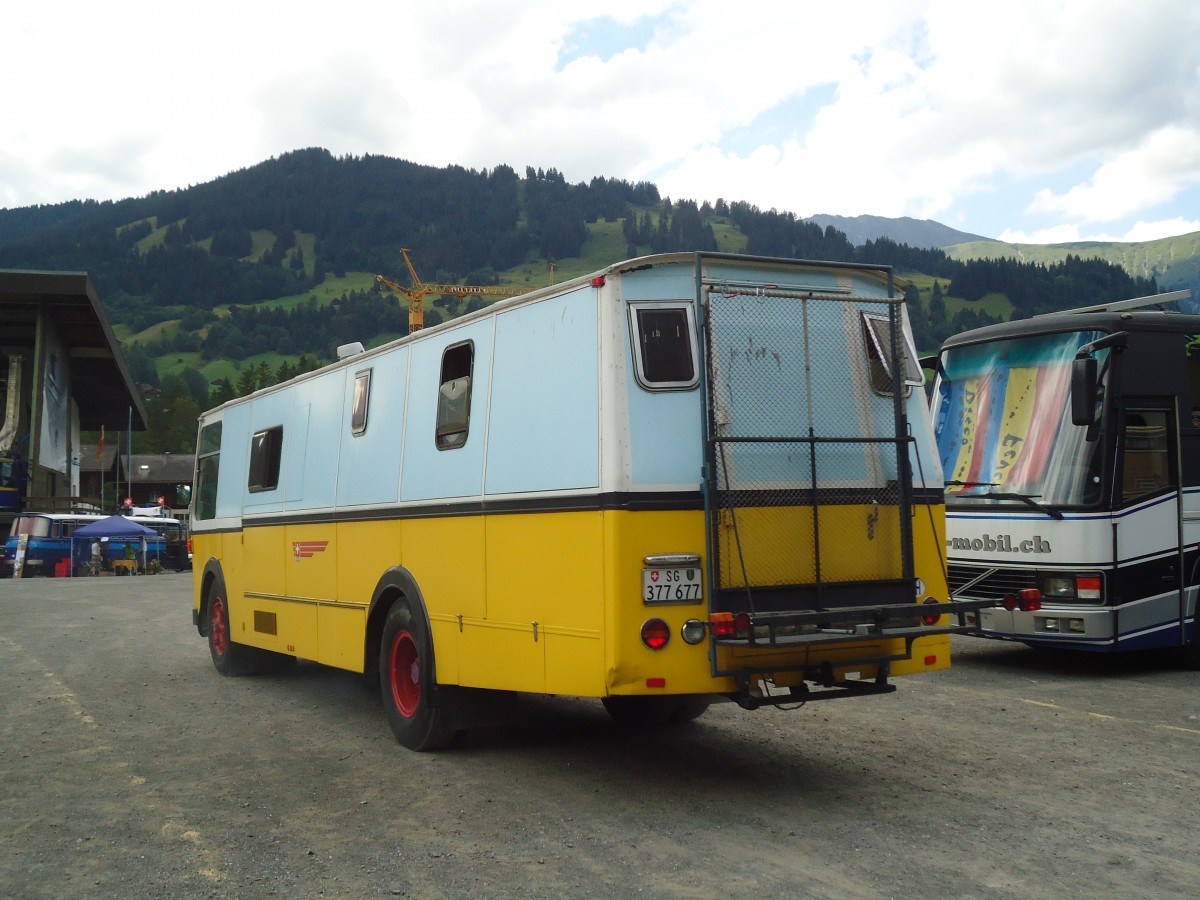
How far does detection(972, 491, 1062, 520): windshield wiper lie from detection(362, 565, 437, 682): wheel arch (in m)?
6.16

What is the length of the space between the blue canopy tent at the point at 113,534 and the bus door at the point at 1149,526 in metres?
37.6

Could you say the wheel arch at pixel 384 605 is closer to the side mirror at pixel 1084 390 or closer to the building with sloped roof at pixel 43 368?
the side mirror at pixel 1084 390

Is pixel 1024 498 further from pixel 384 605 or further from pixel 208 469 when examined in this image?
pixel 208 469

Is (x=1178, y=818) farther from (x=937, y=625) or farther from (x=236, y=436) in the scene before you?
(x=236, y=436)

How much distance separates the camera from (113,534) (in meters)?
41.5

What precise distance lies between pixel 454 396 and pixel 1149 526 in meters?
7.01

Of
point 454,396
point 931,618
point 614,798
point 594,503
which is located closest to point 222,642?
point 454,396

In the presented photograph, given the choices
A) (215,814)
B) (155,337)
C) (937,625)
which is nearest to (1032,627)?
(937,625)

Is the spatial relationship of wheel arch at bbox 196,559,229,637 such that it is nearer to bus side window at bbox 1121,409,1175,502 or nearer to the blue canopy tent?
bus side window at bbox 1121,409,1175,502

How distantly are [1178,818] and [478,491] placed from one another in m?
4.42

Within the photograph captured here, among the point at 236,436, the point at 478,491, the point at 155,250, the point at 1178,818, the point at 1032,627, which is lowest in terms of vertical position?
the point at 1178,818

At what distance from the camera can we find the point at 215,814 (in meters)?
6.48

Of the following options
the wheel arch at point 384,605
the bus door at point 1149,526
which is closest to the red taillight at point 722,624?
the wheel arch at point 384,605

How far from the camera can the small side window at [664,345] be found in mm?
6430
